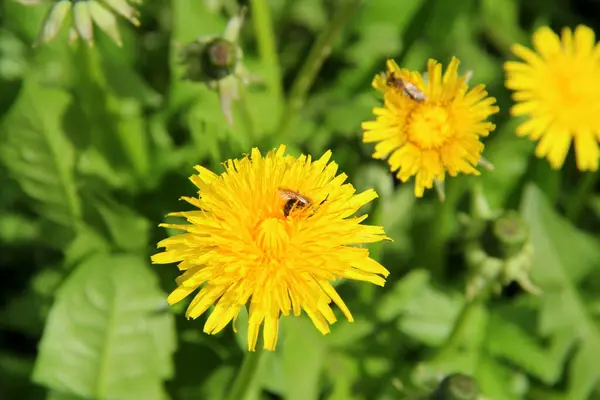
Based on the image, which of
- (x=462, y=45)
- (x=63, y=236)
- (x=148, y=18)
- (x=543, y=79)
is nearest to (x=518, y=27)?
(x=462, y=45)

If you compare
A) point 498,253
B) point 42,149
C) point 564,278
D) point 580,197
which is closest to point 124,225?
point 42,149

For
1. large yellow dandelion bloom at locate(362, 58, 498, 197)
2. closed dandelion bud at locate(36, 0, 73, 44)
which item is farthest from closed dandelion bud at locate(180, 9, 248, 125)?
large yellow dandelion bloom at locate(362, 58, 498, 197)

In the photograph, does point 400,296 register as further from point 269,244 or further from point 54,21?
point 54,21

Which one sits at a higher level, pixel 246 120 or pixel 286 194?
pixel 246 120

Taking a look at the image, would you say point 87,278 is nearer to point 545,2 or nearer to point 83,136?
point 83,136

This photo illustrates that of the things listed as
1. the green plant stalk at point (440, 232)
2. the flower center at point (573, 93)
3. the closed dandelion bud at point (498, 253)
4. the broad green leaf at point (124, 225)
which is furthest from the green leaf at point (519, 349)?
the broad green leaf at point (124, 225)

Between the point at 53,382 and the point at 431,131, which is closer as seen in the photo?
the point at 431,131

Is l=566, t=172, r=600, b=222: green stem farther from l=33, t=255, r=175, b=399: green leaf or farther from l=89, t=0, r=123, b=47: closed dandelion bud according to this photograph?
l=89, t=0, r=123, b=47: closed dandelion bud
